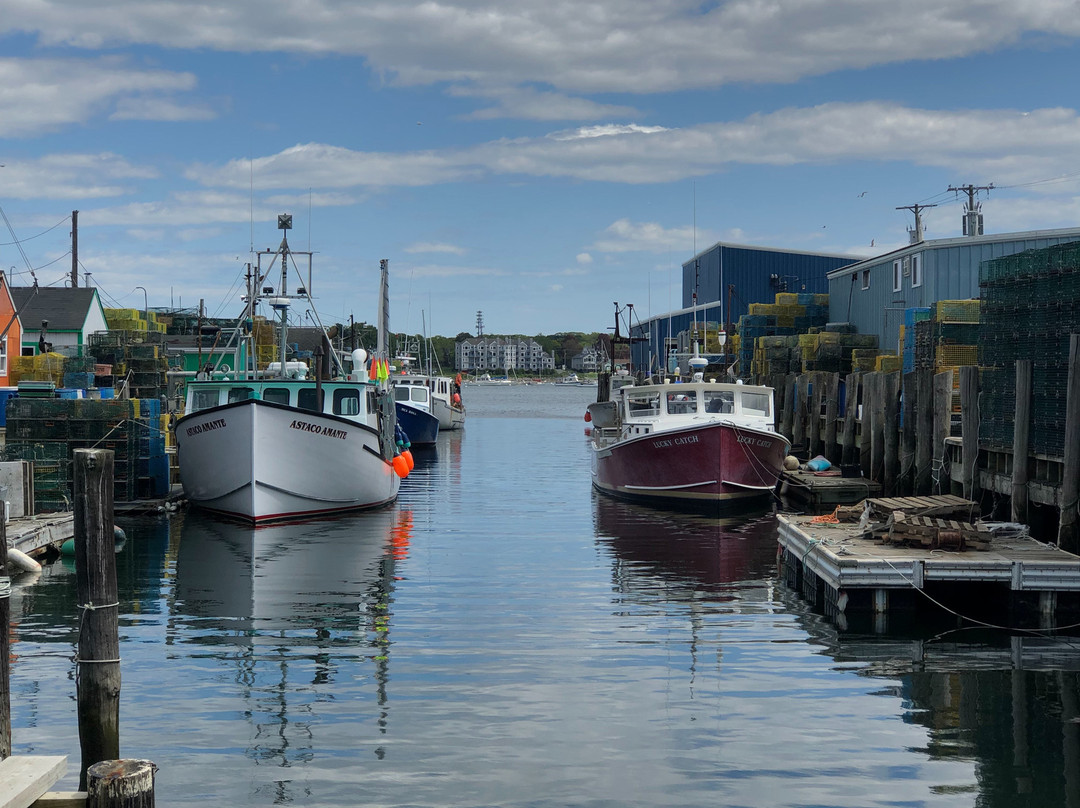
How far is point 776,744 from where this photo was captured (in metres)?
9.27

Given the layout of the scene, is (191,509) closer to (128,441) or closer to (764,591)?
(128,441)

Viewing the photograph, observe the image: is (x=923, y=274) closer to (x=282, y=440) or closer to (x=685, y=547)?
(x=685, y=547)

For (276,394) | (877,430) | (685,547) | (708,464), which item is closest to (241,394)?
(276,394)

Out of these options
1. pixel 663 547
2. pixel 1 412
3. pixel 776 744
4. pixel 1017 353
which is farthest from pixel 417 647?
pixel 1 412

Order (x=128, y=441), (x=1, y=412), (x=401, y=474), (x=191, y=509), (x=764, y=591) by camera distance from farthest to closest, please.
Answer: (x=1, y=412), (x=401, y=474), (x=191, y=509), (x=128, y=441), (x=764, y=591)

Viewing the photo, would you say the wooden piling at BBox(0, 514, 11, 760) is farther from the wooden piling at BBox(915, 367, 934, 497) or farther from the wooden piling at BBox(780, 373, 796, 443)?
the wooden piling at BBox(780, 373, 796, 443)

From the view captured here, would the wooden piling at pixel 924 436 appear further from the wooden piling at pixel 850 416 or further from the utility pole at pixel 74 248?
the utility pole at pixel 74 248

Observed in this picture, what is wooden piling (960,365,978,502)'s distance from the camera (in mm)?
17812

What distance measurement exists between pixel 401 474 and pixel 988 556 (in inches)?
657

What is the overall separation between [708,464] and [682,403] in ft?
8.97

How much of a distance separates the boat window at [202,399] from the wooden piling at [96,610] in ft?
51.0

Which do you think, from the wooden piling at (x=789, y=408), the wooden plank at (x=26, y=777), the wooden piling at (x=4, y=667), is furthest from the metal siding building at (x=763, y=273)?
the wooden plank at (x=26, y=777)

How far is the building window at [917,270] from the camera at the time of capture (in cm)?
3303

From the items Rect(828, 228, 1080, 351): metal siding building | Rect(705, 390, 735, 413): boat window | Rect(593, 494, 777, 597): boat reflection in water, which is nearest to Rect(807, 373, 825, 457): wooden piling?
Rect(828, 228, 1080, 351): metal siding building
